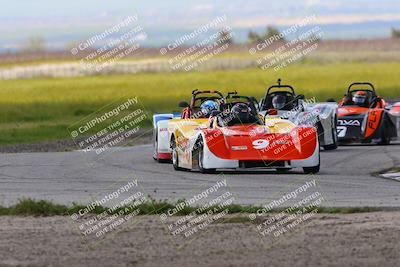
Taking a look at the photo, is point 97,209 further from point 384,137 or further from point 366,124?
point 384,137

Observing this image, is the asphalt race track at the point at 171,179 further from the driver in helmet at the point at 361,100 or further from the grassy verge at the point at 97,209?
the driver in helmet at the point at 361,100

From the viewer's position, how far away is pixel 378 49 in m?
150

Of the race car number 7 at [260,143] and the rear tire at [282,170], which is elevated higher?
the race car number 7 at [260,143]

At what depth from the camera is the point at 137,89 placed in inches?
3612

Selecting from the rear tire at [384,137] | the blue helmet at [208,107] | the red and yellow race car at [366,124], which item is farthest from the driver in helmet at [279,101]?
the blue helmet at [208,107]

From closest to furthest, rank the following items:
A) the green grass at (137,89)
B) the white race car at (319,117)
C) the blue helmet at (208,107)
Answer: the blue helmet at (208,107)
the white race car at (319,117)
the green grass at (137,89)

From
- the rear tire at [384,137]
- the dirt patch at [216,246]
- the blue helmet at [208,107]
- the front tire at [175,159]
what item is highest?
the dirt patch at [216,246]

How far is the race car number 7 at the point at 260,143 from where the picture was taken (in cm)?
2216

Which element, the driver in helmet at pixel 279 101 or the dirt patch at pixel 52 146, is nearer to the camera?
the driver in helmet at pixel 279 101

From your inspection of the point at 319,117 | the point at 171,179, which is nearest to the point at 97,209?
the point at 171,179

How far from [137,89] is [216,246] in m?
78.8

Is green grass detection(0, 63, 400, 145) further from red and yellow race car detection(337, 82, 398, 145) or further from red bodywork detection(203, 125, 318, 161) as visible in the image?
red bodywork detection(203, 125, 318, 161)

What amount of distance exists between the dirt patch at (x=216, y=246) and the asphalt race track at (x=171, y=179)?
7.96 ft

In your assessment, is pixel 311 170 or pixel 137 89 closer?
pixel 311 170
